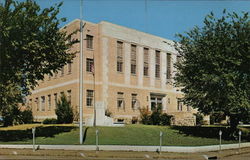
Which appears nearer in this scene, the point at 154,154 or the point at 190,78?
the point at 154,154

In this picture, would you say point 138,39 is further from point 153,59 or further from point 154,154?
point 154,154

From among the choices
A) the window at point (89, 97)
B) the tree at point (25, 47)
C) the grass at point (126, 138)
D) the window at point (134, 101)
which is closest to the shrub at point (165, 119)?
the window at point (134, 101)

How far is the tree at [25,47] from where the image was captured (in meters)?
20.5

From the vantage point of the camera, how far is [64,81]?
1682 inches

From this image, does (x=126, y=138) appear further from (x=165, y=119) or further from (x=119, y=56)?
(x=119, y=56)

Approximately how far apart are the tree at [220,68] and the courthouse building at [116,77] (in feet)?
39.3

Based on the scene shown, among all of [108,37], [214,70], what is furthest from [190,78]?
[108,37]

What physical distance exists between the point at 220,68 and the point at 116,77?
69.7ft

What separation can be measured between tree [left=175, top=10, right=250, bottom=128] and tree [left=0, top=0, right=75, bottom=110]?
10.0 m

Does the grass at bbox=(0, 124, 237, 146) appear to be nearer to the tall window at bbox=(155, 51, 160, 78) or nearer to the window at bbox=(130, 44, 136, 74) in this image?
the window at bbox=(130, 44, 136, 74)

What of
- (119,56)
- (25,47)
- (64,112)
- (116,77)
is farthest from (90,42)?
(25,47)

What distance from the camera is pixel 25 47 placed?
69.8ft

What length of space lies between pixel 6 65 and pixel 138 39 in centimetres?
2802

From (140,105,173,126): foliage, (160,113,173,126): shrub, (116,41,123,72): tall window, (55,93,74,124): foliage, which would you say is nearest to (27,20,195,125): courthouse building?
(116,41,123,72): tall window
